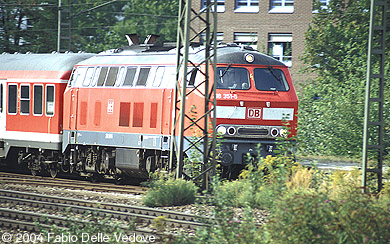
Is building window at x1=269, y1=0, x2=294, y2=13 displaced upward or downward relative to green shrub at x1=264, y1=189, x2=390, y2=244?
upward

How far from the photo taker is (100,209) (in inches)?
519

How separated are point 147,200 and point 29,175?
817cm

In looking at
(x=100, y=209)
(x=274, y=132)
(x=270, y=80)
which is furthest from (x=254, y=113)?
(x=100, y=209)

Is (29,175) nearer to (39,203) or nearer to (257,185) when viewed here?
(39,203)

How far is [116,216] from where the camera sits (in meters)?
12.4

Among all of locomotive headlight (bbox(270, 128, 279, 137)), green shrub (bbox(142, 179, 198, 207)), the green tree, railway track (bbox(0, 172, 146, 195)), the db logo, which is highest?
the green tree

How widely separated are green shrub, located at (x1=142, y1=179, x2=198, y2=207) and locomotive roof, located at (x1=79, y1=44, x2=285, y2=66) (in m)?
3.44

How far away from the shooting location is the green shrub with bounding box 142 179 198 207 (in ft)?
45.1

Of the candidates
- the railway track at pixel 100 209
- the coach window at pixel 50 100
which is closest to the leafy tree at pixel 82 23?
the coach window at pixel 50 100

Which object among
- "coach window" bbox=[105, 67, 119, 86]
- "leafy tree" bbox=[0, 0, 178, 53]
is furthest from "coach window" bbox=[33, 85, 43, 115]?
"leafy tree" bbox=[0, 0, 178, 53]

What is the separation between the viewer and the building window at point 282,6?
125ft

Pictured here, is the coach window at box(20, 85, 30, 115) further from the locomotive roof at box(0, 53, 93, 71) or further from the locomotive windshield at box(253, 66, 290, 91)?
the locomotive windshield at box(253, 66, 290, 91)

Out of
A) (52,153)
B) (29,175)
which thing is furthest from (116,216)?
(29,175)

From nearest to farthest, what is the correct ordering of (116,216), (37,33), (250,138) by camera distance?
(116,216) < (250,138) < (37,33)
